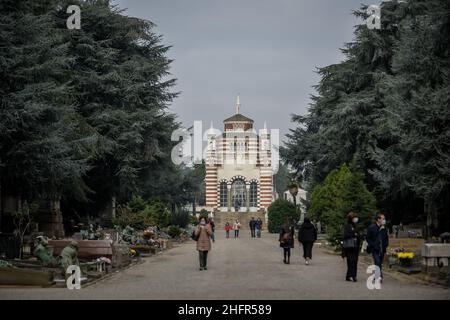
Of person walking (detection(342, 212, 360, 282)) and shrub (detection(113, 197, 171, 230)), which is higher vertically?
shrub (detection(113, 197, 171, 230))

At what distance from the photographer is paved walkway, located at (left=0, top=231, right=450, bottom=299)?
14.0 m

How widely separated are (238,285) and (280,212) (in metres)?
46.8

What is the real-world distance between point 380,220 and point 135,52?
85.8 ft

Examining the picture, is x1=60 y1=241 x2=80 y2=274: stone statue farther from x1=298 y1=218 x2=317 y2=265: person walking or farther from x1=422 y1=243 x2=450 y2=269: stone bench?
x1=422 y1=243 x2=450 y2=269: stone bench

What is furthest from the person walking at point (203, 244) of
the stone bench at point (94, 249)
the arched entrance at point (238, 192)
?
the arched entrance at point (238, 192)

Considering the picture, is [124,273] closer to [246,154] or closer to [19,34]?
[19,34]

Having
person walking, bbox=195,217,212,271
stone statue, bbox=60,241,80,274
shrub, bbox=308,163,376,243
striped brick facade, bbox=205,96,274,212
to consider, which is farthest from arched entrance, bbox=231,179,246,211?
stone statue, bbox=60,241,80,274

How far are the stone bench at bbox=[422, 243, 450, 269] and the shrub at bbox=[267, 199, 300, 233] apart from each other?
4101cm

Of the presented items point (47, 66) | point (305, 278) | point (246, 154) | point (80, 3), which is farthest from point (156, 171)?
point (246, 154)

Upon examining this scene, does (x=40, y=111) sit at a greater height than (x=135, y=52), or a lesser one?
lesser

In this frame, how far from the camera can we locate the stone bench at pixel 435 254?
62.3ft

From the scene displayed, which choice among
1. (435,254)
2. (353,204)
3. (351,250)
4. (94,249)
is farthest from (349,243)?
(353,204)

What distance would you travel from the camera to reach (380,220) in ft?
57.1

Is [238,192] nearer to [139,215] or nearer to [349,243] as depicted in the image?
[139,215]
